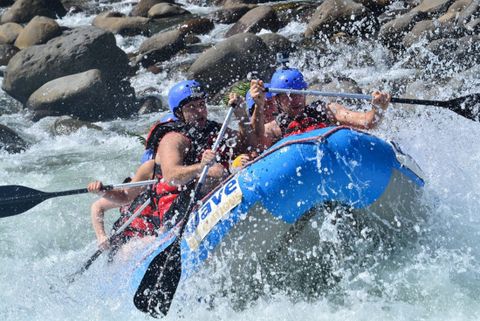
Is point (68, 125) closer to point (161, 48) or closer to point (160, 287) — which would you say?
point (161, 48)

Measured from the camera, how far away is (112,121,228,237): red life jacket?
5.72 meters

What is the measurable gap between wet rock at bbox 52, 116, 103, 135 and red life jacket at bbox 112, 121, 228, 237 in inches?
221

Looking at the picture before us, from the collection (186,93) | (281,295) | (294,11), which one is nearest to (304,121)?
(186,93)

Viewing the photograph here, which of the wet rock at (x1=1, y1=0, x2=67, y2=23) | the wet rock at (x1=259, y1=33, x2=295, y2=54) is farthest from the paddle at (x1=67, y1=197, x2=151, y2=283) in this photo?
the wet rock at (x1=1, y1=0, x2=67, y2=23)

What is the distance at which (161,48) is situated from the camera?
14.9 metres

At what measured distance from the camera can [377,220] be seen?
Result: 5.36 metres

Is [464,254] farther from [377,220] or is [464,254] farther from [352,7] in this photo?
[352,7]

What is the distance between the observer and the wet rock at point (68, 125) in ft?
37.7

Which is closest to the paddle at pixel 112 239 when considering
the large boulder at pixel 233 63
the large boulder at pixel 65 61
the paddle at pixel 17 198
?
the paddle at pixel 17 198

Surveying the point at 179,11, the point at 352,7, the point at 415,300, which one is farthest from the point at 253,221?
the point at 179,11

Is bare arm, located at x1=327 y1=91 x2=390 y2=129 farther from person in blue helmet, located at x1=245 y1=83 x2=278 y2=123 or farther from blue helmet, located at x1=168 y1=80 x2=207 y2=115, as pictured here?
blue helmet, located at x1=168 y1=80 x2=207 y2=115

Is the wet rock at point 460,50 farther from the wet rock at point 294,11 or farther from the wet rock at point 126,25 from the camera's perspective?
the wet rock at point 126,25

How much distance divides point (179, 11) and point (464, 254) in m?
13.6

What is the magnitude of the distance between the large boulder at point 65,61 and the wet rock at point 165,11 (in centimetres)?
454
